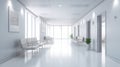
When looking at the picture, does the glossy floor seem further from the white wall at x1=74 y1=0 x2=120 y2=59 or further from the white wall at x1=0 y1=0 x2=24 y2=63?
the white wall at x1=74 y1=0 x2=120 y2=59

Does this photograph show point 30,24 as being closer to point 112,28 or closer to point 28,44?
point 28,44

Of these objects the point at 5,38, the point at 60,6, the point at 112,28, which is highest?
the point at 60,6

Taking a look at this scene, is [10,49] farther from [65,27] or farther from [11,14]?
[65,27]

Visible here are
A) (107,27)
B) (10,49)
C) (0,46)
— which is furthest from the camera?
(107,27)

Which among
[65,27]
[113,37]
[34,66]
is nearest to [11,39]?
[34,66]

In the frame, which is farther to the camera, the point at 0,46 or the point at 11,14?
the point at 11,14

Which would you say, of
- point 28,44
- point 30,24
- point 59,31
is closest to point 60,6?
point 28,44

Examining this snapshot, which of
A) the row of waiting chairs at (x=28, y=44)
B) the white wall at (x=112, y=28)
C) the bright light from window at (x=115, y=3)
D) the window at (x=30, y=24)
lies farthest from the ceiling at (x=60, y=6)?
the row of waiting chairs at (x=28, y=44)

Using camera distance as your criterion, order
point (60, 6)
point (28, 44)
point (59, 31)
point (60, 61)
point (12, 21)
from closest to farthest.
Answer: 1. point (60, 61)
2. point (12, 21)
3. point (28, 44)
4. point (60, 6)
5. point (59, 31)

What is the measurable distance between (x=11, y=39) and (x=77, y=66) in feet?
12.1

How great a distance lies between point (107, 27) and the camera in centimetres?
700

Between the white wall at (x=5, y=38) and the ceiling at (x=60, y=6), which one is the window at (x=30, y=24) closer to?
the ceiling at (x=60, y=6)

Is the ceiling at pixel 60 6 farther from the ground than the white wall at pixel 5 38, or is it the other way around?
the ceiling at pixel 60 6

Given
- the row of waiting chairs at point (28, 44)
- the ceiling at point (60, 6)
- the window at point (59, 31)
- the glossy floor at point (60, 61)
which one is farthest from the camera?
the window at point (59, 31)
